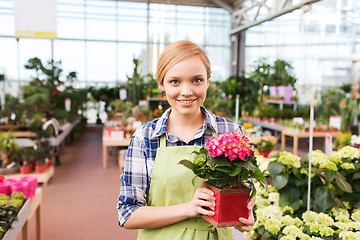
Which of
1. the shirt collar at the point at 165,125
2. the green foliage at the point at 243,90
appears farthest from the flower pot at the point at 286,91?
the shirt collar at the point at 165,125

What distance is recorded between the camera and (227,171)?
0.99 m

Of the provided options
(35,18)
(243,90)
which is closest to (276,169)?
(35,18)

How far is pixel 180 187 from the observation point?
1.14m

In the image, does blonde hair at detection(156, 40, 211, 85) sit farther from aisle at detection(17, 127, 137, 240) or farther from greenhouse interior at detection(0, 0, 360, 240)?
aisle at detection(17, 127, 137, 240)

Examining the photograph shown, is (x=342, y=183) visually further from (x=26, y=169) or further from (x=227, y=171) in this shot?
(x=26, y=169)

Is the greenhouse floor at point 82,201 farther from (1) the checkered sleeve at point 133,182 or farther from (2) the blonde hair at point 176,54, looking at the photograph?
(2) the blonde hair at point 176,54

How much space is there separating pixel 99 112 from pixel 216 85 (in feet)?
14.4

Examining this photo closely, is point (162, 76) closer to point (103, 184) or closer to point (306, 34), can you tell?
point (103, 184)

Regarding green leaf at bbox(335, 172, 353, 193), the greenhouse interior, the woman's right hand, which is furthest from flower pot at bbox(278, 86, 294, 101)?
the woman's right hand

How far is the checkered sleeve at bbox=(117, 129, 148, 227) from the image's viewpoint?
3.71 ft

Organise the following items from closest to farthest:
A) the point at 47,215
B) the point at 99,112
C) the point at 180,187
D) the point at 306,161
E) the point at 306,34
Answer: the point at 180,187 < the point at 306,161 < the point at 47,215 < the point at 306,34 < the point at 99,112

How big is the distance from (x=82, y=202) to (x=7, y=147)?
130 centimetres

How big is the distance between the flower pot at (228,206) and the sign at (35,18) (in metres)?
2.52

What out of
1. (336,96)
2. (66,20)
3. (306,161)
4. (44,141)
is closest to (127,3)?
(66,20)
